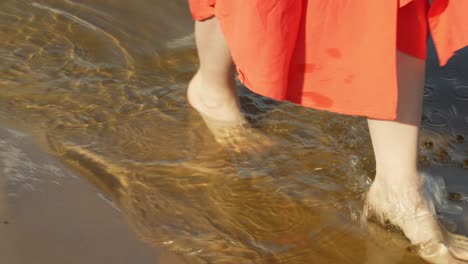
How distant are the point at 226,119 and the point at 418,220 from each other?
2.51 ft

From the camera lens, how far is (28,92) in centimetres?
288

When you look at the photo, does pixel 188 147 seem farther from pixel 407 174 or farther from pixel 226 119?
pixel 407 174

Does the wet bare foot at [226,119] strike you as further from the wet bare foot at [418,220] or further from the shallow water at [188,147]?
the wet bare foot at [418,220]

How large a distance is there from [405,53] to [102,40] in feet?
4.93

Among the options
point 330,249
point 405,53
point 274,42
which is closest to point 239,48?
point 274,42

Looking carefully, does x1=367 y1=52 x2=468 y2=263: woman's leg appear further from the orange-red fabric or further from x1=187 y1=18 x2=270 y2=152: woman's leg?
x1=187 y1=18 x2=270 y2=152: woman's leg

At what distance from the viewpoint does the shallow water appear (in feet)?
7.70

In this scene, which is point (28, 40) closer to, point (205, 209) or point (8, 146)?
point (8, 146)

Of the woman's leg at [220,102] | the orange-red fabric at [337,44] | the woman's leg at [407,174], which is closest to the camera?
the orange-red fabric at [337,44]

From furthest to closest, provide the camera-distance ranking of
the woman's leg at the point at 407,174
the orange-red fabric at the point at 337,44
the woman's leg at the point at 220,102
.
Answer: the woman's leg at the point at 220,102 → the woman's leg at the point at 407,174 → the orange-red fabric at the point at 337,44

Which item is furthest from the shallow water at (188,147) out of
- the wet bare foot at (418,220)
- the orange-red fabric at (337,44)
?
the orange-red fabric at (337,44)

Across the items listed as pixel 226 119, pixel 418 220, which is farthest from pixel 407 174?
pixel 226 119

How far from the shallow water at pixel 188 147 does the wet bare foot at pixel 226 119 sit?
43mm

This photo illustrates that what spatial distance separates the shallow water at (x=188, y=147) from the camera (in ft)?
7.70
